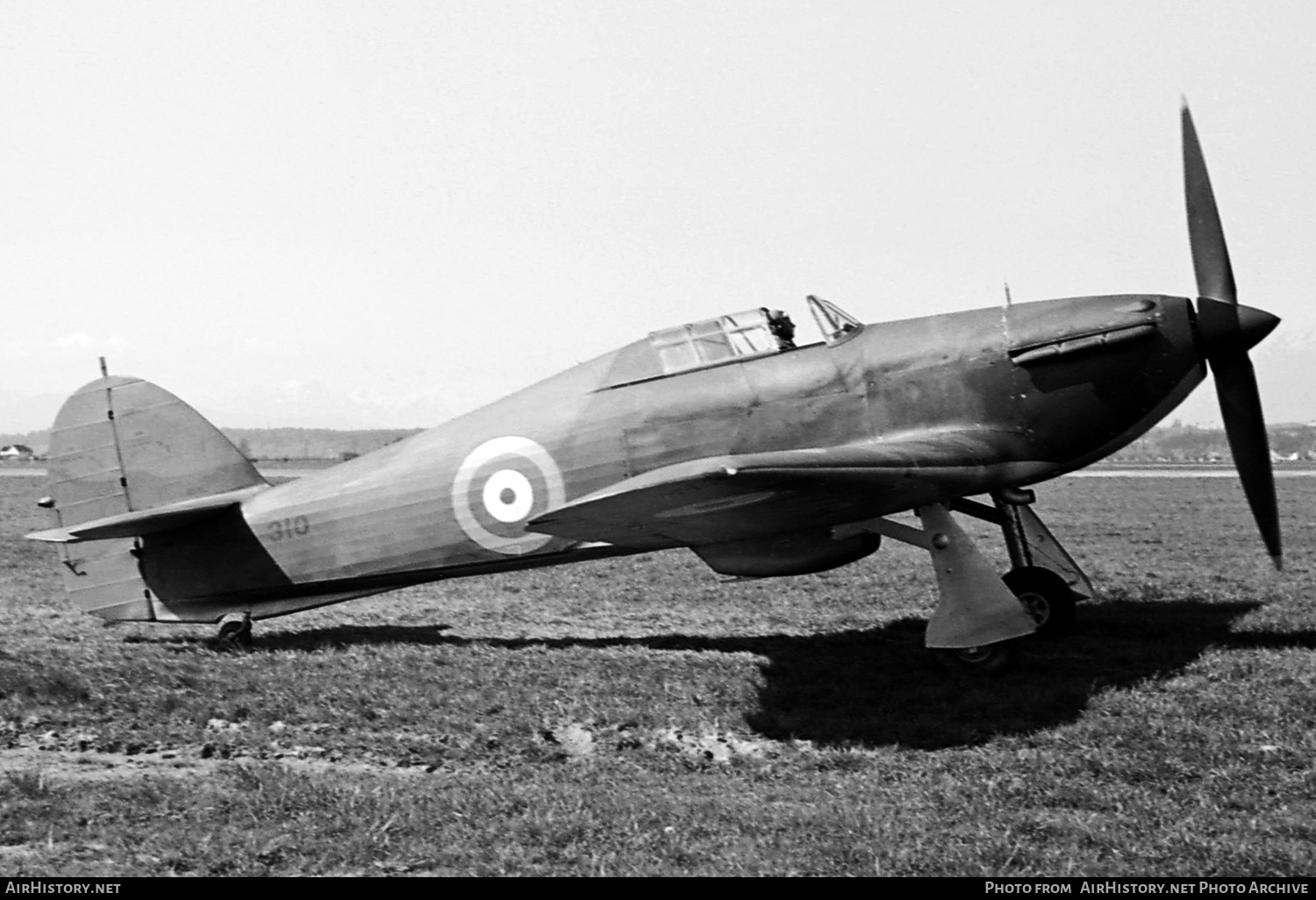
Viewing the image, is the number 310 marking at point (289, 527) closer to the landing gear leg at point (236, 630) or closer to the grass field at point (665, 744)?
the landing gear leg at point (236, 630)

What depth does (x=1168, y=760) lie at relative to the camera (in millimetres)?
5789

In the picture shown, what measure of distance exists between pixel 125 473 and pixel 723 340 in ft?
19.1

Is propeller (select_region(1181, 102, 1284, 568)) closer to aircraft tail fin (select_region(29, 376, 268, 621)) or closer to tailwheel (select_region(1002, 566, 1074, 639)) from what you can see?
tailwheel (select_region(1002, 566, 1074, 639))

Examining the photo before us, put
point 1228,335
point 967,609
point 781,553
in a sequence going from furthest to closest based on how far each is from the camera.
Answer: point 1228,335 < point 781,553 < point 967,609

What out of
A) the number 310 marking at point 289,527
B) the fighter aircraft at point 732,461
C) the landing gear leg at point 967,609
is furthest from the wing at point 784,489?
the number 310 marking at point 289,527

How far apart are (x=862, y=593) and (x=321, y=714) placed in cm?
647

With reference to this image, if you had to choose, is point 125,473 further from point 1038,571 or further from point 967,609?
point 1038,571

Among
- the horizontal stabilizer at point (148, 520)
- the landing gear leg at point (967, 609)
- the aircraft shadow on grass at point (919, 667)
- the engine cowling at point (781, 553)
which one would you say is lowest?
the aircraft shadow on grass at point (919, 667)

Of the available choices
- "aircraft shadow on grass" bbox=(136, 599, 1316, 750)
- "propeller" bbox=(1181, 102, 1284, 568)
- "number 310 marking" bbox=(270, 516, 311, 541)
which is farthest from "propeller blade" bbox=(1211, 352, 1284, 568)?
"number 310 marking" bbox=(270, 516, 311, 541)

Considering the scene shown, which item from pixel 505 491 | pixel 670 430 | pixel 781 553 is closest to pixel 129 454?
pixel 505 491

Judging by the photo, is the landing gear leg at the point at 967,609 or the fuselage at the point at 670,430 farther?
the fuselage at the point at 670,430

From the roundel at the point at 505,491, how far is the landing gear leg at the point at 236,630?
7.68ft

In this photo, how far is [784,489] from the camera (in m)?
7.05

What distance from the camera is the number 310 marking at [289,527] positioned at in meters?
9.80
